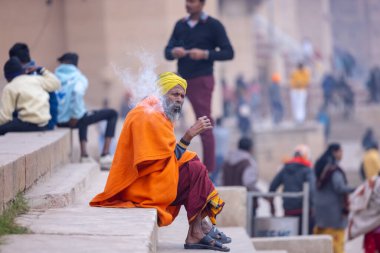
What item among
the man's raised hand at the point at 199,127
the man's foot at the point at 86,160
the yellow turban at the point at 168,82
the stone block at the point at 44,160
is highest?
the yellow turban at the point at 168,82

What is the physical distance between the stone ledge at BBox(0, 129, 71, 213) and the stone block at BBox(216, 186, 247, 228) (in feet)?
4.85

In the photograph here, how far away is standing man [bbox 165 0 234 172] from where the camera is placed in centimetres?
941

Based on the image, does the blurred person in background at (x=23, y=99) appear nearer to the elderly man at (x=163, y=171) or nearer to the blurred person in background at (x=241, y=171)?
the elderly man at (x=163, y=171)

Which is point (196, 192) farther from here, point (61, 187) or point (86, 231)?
point (61, 187)

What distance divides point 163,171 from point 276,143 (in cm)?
1907

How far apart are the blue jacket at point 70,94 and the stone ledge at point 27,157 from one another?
0.25 meters

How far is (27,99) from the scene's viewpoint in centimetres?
912

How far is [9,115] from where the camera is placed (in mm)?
A: 9125

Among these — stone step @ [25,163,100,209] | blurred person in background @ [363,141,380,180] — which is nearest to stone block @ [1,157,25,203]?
stone step @ [25,163,100,209]

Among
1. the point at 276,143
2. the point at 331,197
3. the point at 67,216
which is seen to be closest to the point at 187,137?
the point at 67,216

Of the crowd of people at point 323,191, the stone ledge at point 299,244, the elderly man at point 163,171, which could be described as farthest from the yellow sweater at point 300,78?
the elderly man at point 163,171

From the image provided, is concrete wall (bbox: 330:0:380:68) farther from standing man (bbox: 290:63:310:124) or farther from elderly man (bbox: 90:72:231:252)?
elderly man (bbox: 90:72:231:252)

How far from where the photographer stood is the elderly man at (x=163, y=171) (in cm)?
665

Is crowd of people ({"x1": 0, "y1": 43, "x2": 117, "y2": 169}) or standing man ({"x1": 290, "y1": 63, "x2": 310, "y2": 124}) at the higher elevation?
crowd of people ({"x1": 0, "y1": 43, "x2": 117, "y2": 169})
